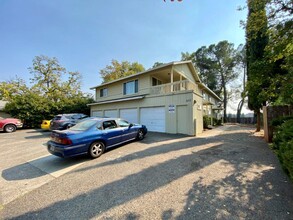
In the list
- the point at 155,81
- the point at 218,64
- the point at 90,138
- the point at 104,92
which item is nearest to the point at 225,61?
the point at 218,64

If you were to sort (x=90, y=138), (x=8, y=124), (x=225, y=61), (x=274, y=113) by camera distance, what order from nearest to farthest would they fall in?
1. (x=90, y=138)
2. (x=274, y=113)
3. (x=8, y=124)
4. (x=225, y=61)

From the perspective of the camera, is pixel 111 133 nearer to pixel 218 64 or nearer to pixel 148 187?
pixel 148 187

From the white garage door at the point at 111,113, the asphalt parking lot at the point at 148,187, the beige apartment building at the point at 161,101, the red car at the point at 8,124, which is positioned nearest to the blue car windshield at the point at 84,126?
the asphalt parking lot at the point at 148,187

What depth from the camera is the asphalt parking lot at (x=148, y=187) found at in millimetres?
2803

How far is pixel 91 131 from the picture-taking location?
6.02 meters

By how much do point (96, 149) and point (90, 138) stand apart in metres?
0.57

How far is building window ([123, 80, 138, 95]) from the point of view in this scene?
609 inches

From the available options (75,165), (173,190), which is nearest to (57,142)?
(75,165)

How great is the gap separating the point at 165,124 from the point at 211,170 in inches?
284

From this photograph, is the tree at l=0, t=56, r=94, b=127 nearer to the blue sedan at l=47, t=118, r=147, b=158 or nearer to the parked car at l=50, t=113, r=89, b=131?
the parked car at l=50, t=113, r=89, b=131

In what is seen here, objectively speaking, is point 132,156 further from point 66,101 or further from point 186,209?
point 66,101

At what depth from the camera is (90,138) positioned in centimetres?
585

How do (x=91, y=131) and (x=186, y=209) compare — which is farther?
(x=91, y=131)

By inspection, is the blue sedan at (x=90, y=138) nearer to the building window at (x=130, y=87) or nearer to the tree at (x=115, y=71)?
the building window at (x=130, y=87)
